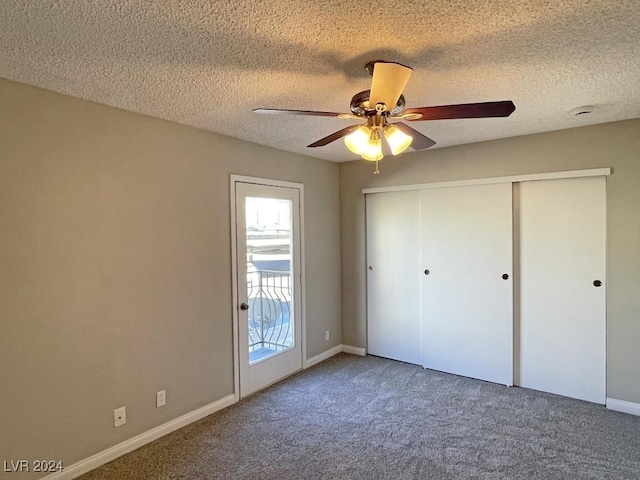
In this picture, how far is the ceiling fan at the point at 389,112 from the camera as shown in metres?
1.62

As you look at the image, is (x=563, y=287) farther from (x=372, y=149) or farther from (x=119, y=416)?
(x=119, y=416)

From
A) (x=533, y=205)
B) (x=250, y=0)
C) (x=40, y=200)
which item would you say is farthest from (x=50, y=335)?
(x=533, y=205)

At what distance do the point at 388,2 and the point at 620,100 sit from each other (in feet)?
6.94

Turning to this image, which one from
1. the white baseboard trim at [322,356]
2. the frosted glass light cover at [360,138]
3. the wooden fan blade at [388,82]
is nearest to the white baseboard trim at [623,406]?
the white baseboard trim at [322,356]

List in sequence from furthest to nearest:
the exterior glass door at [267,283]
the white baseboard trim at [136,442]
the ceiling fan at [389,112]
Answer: the exterior glass door at [267,283] < the white baseboard trim at [136,442] < the ceiling fan at [389,112]

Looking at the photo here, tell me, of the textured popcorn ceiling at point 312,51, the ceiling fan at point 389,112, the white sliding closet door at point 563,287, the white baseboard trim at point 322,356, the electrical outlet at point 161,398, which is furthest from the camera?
the white baseboard trim at point 322,356

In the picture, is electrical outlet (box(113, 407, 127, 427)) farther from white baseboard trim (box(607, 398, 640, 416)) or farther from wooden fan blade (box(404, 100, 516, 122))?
white baseboard trim (box(607, 398, 640, 416))

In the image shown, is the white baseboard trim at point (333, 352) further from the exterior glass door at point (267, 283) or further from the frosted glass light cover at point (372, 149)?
the frosted glass light cover at point (372, 149)

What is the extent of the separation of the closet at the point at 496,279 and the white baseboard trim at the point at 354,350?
19cm

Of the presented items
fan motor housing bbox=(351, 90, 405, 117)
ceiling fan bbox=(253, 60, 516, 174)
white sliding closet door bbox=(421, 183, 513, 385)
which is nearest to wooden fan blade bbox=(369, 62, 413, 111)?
ceiling fan bbox=(253, 60, 516, 174)

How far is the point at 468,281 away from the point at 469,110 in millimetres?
2468

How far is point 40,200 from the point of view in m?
2.21

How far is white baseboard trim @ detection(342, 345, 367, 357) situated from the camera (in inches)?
181

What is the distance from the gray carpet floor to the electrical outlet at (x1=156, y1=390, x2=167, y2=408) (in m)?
0.27
